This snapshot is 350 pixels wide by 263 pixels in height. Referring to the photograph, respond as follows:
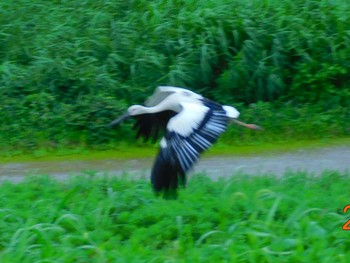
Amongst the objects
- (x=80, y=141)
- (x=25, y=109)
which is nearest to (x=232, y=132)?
(x=80, y=141)

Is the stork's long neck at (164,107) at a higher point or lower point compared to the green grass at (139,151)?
higher

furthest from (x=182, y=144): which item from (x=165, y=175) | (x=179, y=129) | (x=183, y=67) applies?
(x=183, y=67)

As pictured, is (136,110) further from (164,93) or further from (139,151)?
(139,151)

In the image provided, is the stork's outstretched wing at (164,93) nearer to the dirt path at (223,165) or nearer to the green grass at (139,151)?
the dirt path at (223,165)

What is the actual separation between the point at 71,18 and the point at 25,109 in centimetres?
159

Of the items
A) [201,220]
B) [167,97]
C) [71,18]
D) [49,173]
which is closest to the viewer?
[201,220]

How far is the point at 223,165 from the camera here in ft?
24.4

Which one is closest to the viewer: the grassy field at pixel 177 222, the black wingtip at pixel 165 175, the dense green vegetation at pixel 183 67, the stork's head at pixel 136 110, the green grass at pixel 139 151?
the grassy field at pixel 177 222

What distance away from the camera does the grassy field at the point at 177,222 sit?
490cm

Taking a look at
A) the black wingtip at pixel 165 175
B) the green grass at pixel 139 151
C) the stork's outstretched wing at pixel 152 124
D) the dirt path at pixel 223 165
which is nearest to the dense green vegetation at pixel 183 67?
the green grass at pixel 139 151

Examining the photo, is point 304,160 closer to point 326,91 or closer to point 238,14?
point 326,91

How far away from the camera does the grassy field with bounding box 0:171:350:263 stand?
4902mm

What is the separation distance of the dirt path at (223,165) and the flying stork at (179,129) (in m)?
0.90

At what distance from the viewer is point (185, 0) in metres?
9.61
